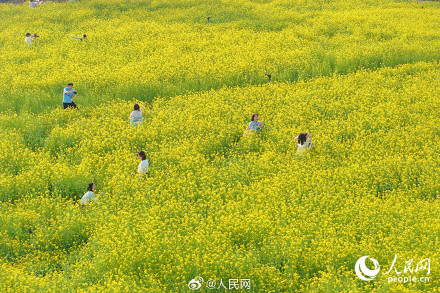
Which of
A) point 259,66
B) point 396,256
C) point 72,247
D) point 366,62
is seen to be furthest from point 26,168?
point 366,62

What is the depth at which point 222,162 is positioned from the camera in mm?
11961

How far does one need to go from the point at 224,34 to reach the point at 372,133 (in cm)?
1417

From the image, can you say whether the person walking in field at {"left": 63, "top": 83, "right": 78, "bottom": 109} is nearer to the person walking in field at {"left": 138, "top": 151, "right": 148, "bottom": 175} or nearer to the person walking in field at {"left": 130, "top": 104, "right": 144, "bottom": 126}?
the person walking in field at {"left": 130, "top": 104, "right": 144, "bottom": 126}

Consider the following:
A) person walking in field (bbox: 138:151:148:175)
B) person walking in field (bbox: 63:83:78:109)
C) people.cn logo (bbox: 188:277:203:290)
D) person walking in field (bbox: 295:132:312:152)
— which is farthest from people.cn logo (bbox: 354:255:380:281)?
person walking in field (bbox: 63:83:78:109)

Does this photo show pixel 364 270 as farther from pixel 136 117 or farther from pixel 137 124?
pixel 136 117

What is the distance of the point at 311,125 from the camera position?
1396 centimetres

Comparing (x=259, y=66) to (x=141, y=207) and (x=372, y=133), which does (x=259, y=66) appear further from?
(x=141, y=207)

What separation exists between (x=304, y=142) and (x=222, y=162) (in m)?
2.42

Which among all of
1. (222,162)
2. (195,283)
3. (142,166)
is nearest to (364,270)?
(195,283)

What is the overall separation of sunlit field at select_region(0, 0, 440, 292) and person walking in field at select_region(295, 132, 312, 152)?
0.33m

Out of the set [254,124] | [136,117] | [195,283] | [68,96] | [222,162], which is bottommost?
[195,283]

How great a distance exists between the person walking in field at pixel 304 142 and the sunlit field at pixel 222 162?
0.33m

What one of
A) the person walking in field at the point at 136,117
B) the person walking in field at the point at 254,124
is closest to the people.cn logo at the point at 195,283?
the person walking in field at the point at 254,124

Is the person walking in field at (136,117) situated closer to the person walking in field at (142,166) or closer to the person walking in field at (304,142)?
the person walking in field at (142,166)
